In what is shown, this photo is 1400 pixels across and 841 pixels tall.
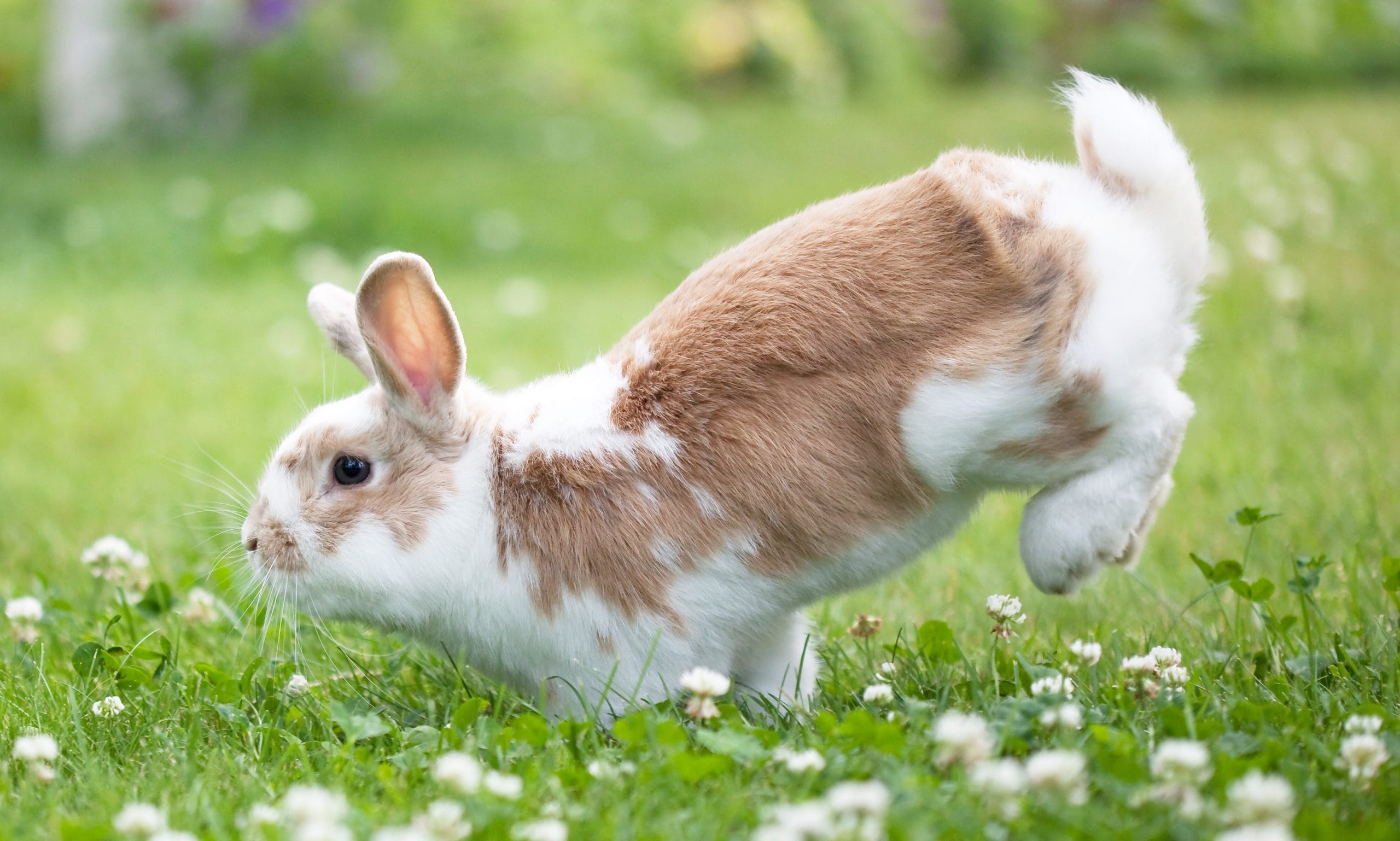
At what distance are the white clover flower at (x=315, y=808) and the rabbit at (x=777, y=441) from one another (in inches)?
25.7

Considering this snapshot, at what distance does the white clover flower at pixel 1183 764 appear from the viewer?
6.12ft

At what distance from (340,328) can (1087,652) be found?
165 centimetres

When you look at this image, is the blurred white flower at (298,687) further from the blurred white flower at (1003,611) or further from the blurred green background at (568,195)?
the blurred white flower at (1003,611)

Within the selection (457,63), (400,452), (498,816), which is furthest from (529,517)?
(457,63)

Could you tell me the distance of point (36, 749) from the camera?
2258mm

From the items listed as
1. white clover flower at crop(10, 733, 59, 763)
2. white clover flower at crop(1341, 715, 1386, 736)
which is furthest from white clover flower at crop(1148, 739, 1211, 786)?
white clover flower at crop(10, 733, 59, 763)

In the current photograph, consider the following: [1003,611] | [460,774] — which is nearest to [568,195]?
[1003,611]

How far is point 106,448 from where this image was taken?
480 cm

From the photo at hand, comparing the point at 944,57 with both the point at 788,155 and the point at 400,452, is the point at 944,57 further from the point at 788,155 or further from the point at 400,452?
the point at 400,452

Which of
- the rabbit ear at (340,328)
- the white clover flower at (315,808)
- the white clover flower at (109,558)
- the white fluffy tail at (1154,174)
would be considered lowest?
the white clover flower at (109,558)

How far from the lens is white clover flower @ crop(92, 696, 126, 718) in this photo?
256cm

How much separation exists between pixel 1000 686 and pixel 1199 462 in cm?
204

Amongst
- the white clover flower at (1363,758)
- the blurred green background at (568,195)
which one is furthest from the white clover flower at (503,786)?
the blurred green background at (568,195)

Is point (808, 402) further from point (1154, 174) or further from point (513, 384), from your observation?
point (513, 384)
